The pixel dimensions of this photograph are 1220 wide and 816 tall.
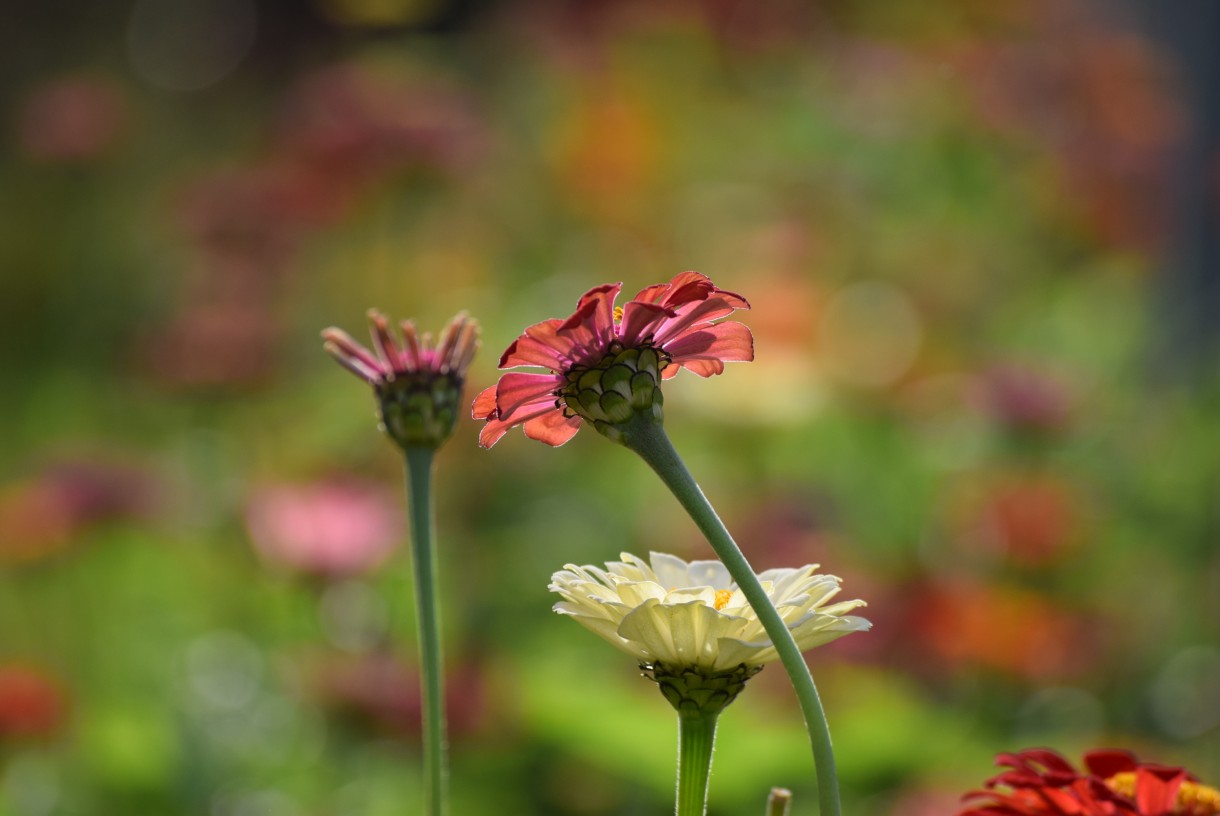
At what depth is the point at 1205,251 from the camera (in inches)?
78.9

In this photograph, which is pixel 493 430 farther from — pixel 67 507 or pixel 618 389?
pixel 67 507

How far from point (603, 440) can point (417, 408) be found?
120 centimetres

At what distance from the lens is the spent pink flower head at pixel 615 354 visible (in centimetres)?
28

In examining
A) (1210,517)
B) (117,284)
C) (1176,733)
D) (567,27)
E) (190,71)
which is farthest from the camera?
(190,71)

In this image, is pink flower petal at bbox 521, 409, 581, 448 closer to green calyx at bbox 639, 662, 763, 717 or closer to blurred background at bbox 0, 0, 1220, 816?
green calyx at bbox 639, 662, 763, 717

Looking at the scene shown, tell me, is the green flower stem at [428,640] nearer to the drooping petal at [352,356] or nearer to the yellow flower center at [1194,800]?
the drooping petal at [352,356]

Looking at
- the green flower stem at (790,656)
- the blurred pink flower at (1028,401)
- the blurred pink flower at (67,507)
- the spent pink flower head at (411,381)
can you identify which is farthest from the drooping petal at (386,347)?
the blurred pink flower at (1028,401)

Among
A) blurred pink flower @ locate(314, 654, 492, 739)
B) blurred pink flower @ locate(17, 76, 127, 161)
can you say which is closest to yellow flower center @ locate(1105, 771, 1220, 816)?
blurred pink flower @ locate(314, 654, 492, 739)

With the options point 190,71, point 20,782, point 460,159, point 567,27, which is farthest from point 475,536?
point 190,71

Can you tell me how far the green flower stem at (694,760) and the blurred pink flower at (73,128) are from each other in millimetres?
1342

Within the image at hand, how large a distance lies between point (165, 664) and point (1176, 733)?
85 cm

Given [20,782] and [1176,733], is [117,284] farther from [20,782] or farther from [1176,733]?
[1176,733]

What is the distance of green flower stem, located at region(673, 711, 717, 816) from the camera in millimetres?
300

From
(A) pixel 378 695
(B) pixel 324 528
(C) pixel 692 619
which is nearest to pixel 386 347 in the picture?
(C) pixel 692 619
